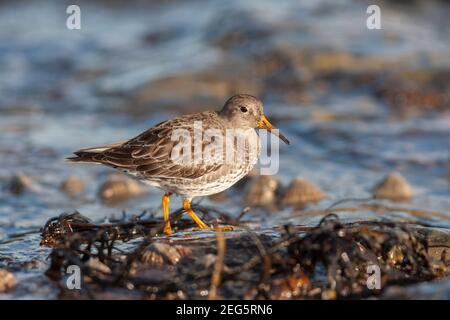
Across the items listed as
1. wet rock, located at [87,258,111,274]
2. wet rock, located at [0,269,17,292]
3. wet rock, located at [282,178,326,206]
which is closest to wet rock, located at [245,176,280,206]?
wet rock, located at [282,178,326,206]

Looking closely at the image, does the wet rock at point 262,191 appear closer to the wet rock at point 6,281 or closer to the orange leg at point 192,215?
the orange leg at point 192,215

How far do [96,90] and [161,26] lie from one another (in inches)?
192

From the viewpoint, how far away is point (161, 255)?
5000 mm

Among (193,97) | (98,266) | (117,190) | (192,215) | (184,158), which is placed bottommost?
(98,266)

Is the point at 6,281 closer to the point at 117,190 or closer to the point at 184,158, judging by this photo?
the point at 184,158

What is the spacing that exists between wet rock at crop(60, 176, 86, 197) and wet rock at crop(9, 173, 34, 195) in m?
0.42

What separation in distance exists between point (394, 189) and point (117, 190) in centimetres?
334

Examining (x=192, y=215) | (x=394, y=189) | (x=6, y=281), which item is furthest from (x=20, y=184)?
(x=394, y=189)

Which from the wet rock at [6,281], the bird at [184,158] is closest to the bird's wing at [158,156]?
the bird at [184,158]

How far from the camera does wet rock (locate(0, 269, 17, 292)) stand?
16.3 feet

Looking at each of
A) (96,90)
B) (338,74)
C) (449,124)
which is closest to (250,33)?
(338,74)

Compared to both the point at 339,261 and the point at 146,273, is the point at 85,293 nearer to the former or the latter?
the point at 146,273

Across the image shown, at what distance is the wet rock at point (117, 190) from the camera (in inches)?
328

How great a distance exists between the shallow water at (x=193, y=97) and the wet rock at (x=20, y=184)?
0.11 m
